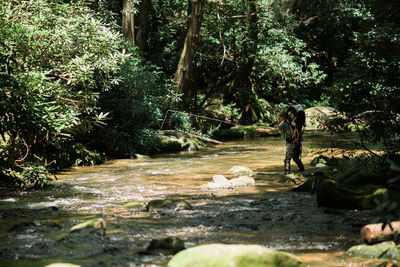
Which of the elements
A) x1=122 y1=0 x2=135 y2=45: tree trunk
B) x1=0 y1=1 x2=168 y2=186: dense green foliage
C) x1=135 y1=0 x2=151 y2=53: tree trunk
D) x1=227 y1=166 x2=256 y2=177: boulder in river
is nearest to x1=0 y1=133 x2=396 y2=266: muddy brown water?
x1=227 y1=166 x2=256 y2=177: boulder in river

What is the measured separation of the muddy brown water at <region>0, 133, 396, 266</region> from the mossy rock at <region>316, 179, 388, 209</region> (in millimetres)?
175

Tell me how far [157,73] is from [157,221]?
466 inches

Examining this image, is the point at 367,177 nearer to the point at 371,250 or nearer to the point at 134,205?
the point at 371,250

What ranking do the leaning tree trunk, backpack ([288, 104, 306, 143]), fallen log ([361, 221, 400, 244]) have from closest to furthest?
fallen log ([361, 221, 400, 244])
backpack ([288, 104, 306, 143])
the leaning tree trunk

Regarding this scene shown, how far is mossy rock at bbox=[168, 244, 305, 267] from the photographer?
149 inches

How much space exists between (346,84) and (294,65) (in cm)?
1581

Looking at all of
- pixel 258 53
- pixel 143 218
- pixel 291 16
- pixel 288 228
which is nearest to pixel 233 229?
pixel 288 228

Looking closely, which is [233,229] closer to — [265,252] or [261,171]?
[265,252]

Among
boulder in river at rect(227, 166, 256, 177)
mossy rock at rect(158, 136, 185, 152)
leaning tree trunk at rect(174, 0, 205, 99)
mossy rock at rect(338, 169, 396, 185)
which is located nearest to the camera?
mossy rock at rect(338, 169, 396, 185)

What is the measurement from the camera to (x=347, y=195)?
20.7ft

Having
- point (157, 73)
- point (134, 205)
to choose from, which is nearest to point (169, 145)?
point (157, 73)

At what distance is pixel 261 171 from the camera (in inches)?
424

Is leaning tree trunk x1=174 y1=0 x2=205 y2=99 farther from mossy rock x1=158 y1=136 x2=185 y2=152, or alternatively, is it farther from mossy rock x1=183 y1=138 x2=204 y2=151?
mossy rock x1=158 y1=136 x2=185 y2=152

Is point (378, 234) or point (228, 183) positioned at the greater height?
point (378, 234)
